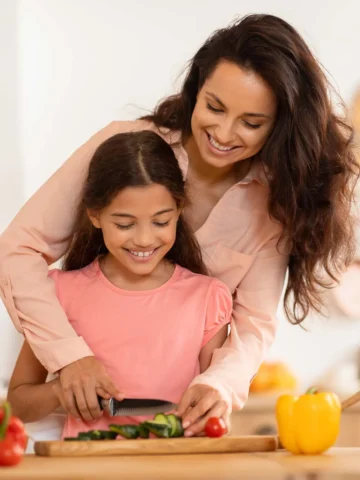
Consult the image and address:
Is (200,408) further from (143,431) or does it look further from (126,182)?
(126,182)

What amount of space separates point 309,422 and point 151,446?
0.30 meters

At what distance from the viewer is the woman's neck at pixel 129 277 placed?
223cm

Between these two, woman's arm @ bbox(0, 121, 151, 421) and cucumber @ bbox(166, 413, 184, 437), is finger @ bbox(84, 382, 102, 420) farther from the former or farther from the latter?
cucumber @ bbox(166, 413, 184, 437)

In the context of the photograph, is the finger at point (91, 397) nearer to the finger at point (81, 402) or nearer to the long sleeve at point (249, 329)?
the finger at point (81, 402)

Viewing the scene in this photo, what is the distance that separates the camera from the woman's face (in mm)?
2055

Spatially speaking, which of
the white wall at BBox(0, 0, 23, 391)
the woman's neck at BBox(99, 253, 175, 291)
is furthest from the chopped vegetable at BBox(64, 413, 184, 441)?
the white wall at BBox(0, 0, 23, 391)

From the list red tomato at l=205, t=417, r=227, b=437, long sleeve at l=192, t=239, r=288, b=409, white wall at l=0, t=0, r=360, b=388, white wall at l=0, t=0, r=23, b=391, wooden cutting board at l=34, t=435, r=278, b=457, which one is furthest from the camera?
white wall at l=0, t=0, r=360, b=388

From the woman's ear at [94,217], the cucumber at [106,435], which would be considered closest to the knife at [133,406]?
the cucumber at [106,435]

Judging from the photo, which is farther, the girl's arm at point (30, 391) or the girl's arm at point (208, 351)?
the girl's arm at point (208, 351)

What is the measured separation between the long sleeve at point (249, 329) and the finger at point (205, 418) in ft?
0.16

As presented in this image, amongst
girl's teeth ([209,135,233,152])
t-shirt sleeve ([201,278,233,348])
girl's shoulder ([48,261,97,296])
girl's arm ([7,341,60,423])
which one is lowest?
girl's arm ([7,341,60,423])

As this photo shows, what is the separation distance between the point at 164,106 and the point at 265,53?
1.15 ft

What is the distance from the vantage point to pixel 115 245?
2.08 meters

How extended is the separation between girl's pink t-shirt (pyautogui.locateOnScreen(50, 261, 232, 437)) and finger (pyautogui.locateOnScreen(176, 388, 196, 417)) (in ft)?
0.68
